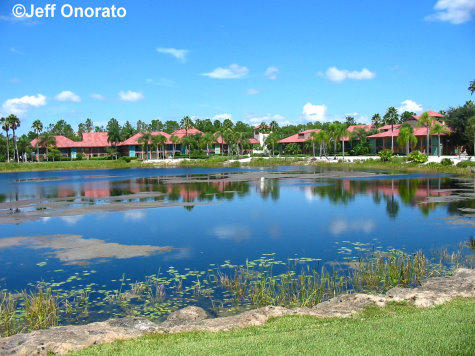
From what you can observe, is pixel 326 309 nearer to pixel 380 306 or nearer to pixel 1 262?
pixel 380 306

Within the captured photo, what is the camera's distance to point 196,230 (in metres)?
23.2

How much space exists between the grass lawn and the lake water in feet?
12.9

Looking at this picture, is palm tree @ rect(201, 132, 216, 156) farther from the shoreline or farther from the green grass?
the green grass

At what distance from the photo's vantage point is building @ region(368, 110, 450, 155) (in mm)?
87938

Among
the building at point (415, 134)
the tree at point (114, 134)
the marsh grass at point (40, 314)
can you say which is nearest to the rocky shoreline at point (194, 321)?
the marsh grass at point (40, 314)

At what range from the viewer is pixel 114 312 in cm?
1206

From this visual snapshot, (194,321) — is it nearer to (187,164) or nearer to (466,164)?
(466,164)

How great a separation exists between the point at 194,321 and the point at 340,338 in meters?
3.96

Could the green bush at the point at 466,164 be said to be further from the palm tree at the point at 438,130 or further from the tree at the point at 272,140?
the tree at the point at 272,140

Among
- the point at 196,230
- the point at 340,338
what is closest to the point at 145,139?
the point at 196,230

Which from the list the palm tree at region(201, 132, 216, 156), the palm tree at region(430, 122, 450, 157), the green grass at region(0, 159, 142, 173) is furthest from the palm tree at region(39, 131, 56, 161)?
the palm tree at region(430, 122, 450, 157)

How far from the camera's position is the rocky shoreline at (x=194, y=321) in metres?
8.67

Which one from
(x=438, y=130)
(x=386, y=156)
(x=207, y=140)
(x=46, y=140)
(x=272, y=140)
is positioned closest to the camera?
(x=438, y=130)

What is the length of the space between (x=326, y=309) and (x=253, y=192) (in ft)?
100
